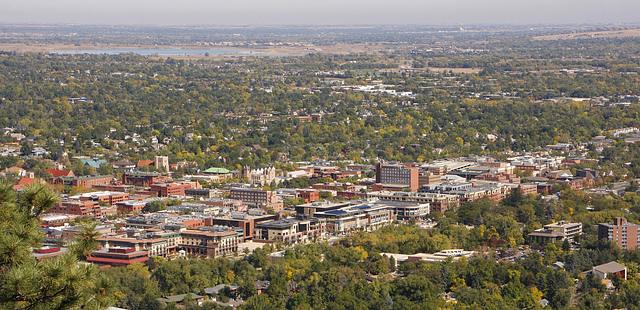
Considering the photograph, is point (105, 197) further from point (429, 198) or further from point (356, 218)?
point (429, 198)

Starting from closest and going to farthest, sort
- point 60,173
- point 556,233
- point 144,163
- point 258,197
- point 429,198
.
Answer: point 556,233 → point 258,197 → point 429,198 → point 60,173 → point 144,163

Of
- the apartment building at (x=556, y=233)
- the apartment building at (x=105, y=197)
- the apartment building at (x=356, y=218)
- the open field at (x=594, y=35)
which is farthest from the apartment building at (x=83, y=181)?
the open field at (x=594, y=35)

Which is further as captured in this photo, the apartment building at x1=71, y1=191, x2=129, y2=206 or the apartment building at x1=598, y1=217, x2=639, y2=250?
the apartment building at x1=71, y1=191, x2=129, y2=206

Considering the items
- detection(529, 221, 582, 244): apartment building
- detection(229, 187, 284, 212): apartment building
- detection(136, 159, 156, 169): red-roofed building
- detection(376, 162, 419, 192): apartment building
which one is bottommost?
detection(136, 159, 156, 169): red-roofed building

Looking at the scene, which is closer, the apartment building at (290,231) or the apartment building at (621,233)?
the apartment building at (621,233)

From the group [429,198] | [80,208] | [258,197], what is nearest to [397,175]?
[429,198]

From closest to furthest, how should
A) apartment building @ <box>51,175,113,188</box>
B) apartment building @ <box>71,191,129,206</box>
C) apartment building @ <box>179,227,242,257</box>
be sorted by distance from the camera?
apartment building @ <box>179,227,242,257</box> < apartment building @ <box>71,191,129,206</box> < apartment building @ <box>51,175,113,188</box>

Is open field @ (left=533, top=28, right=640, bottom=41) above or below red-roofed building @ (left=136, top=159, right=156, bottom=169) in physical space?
below

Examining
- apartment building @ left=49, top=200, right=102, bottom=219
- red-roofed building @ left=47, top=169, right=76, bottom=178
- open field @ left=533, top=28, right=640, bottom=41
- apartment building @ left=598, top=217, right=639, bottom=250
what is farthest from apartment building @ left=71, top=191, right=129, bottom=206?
open field @ left=533, top=28, right=640, bottom=41

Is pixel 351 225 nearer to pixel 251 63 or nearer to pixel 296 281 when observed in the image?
pixel 296 281

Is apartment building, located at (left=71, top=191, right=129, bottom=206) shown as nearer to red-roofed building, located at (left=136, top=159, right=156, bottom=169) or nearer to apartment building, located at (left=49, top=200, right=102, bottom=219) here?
apartment building, located at (left=49, top=200, right=102, bottom=219)

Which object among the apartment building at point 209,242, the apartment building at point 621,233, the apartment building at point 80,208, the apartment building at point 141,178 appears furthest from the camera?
the apartment building at point 141,178

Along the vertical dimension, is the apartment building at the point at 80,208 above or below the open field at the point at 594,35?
above

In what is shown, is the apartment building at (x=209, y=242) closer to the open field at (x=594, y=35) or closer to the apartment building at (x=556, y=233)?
the apartment building at (x=556, y=233)
